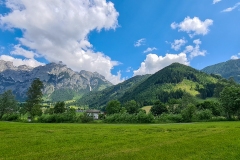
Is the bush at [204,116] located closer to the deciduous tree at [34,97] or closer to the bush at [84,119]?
the bush at [84,119]

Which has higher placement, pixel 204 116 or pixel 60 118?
pixel 204 116

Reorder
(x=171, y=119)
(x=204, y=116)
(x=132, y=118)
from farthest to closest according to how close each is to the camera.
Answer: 1. (x=204, y=116)
2. (x=132, y=118)
3. (x=171, y=119)

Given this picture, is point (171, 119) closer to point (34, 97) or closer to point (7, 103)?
point (34, 97)

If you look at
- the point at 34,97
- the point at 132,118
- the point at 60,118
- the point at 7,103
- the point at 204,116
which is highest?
the point at 34,97

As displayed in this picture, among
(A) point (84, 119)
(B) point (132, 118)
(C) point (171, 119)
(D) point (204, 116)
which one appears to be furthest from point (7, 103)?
(D) point (204, 116)

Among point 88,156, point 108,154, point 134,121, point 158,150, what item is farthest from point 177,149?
point 134,121

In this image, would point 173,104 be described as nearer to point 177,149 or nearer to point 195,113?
point 195,113

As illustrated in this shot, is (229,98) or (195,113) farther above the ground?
(229,98)

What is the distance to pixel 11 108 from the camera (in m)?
113

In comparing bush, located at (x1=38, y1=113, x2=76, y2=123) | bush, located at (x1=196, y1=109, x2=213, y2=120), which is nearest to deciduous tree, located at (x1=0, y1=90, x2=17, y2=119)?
bush, located at (x1=38, y1=113, x2=76, y2=123)

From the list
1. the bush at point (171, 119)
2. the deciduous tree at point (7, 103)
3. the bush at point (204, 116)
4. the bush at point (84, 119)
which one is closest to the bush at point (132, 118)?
the bush at point (171, 119)

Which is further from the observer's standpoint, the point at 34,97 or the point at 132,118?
the point at 34,97

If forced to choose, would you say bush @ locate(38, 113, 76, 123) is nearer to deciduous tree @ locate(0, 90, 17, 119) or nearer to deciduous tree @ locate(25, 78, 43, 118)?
deciduous tree @ locate(25, 78, 43, 118)

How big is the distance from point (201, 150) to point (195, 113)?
5389cm
